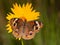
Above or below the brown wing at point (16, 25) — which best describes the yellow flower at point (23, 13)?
above

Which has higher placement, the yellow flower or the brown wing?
the yellow flower

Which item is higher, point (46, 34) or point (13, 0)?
point (13, 0)

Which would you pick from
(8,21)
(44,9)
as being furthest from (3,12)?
(44,9)

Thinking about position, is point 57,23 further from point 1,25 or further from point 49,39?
point 1,25

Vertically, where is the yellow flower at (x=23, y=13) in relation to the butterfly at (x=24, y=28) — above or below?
above
